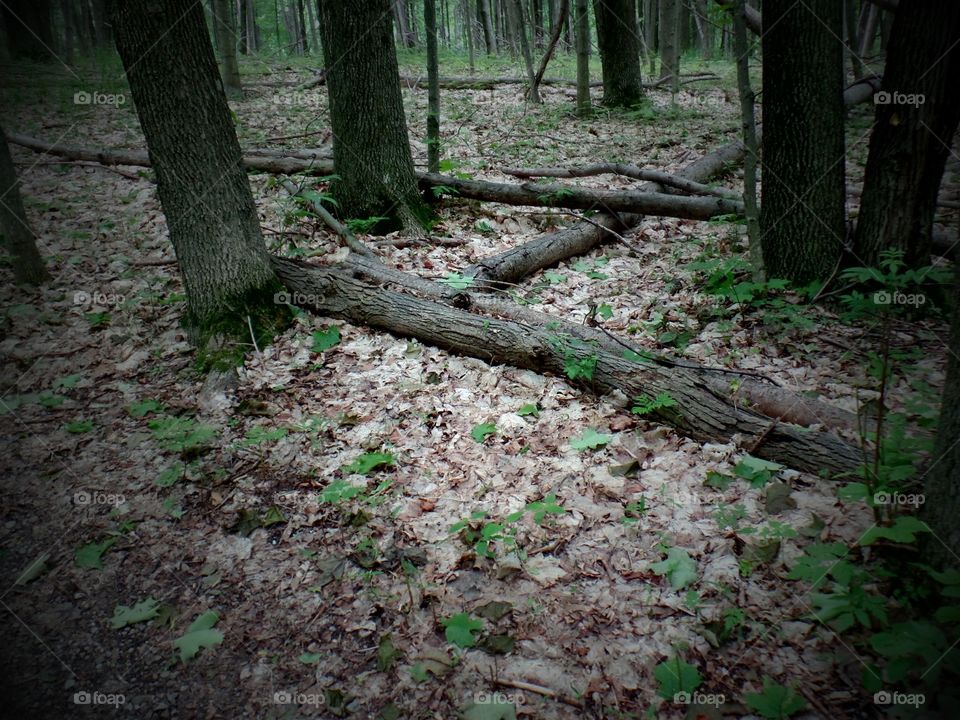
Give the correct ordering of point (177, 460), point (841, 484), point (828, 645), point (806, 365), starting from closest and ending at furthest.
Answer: point (828, 645) → point (841, 484) → point (177, 460) → point (806, 365)

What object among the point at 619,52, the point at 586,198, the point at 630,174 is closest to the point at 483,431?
the point at 586,198

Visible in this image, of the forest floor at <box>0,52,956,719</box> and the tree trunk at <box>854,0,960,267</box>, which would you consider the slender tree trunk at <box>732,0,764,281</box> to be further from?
the tree trunk at <box>854,0,960,267</box>

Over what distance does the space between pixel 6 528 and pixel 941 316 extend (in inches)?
290

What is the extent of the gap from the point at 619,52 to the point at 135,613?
12.8m

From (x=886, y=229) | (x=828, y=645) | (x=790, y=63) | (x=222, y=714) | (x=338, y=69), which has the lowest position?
(x=222, y=714)

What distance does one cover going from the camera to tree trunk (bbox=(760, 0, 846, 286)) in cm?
461

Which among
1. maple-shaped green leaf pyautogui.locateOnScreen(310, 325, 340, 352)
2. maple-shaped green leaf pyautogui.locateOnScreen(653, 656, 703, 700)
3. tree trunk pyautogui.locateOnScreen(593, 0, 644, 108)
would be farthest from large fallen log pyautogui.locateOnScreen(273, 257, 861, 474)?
tree trunk pyautogui.locateOnScreen(593, 0, 644, 108)

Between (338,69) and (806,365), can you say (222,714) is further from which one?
(338,69)

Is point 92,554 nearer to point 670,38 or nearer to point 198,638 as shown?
point 198,638

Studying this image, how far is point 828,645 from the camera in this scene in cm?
247

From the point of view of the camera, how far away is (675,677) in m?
2.48

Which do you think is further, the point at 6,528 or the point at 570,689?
the point at 6,528

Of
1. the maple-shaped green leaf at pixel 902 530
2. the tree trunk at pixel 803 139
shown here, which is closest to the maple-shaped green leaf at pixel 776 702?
the maple-shaped green leaf at pixel 902 530

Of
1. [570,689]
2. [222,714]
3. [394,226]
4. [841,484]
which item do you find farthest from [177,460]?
[841,484]
